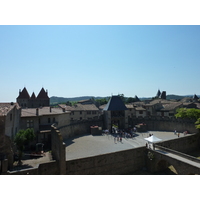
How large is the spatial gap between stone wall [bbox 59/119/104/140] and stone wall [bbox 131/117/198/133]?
1128 centimetres

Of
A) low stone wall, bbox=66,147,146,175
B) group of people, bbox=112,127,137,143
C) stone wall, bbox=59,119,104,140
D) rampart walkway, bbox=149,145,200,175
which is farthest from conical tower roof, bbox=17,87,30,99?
rampart walkway, bbox=149,145,200,175

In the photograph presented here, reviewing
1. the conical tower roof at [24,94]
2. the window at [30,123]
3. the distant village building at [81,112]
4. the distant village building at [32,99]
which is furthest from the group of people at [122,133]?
the conical tower roof at [24,94]

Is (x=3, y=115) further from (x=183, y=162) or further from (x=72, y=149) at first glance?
(x=183, y=162)

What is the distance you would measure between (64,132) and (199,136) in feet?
93.9

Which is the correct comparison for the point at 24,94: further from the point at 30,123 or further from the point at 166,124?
the point at 166,124

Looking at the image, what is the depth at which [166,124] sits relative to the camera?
42750 mm

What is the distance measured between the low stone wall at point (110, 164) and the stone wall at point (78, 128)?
15.1 metres

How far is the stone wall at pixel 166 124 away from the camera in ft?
127

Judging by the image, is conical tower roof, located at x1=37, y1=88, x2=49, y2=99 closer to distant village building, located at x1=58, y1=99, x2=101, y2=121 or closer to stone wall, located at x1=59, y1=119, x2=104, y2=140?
distant village building, located at x1=58, y1=99, x2=101, y2=121

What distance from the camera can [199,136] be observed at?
34.2 metres

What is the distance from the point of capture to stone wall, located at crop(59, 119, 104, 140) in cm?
3531

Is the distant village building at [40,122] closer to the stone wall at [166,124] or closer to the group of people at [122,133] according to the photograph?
the group of people at [122,133]

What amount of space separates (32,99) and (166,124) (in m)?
60.2

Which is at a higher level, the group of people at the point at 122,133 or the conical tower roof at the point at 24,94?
the conical tower roof at the point at 24,94
